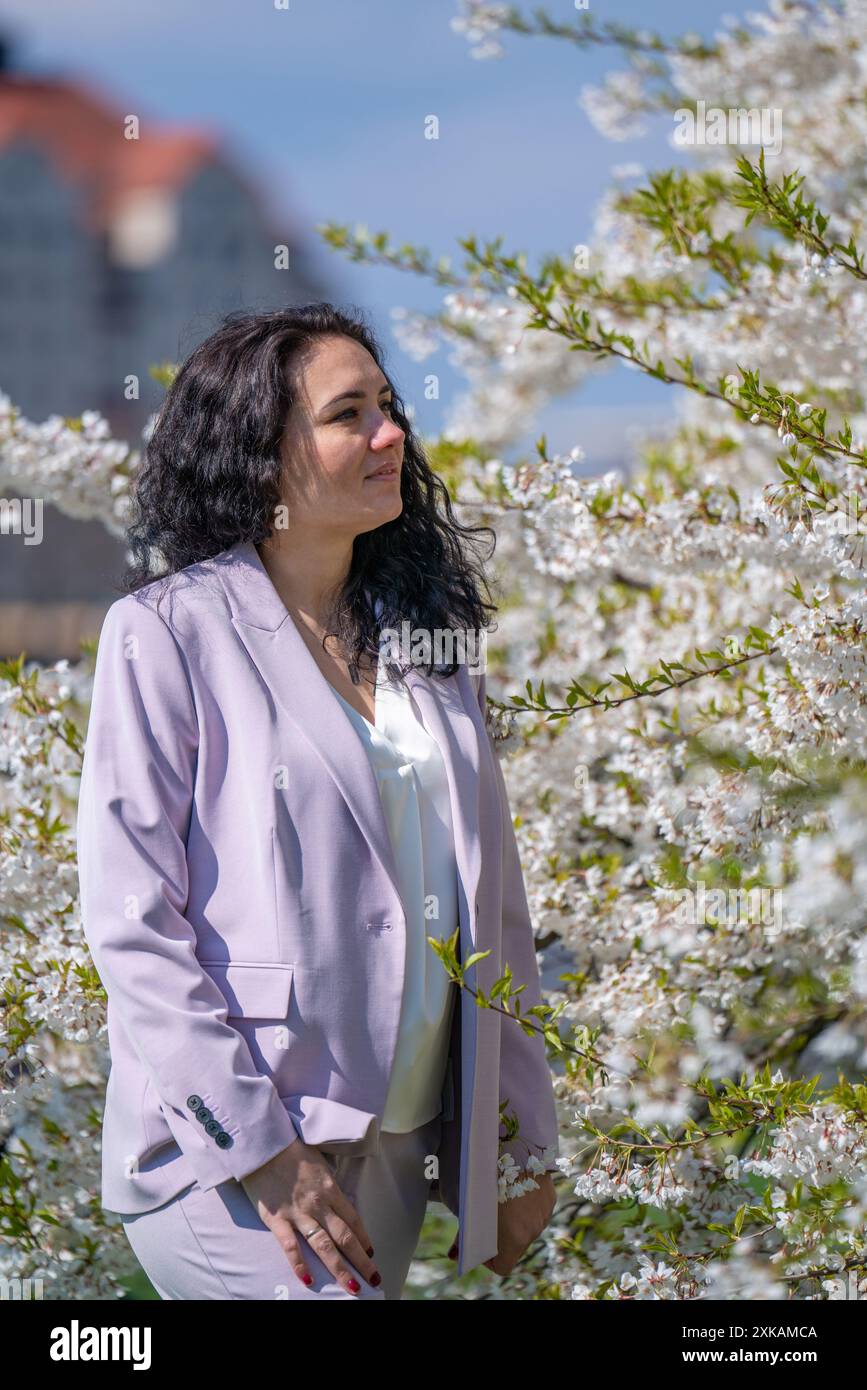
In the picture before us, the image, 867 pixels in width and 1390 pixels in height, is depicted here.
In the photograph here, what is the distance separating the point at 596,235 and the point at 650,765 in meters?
2.62

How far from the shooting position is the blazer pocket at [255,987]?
5.27 feet

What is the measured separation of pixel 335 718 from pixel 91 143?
4293 cm

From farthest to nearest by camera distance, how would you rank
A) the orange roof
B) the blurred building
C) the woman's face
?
the orange roof, the blurred building, the woman's face

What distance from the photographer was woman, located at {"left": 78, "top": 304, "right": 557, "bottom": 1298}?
5.19 feet

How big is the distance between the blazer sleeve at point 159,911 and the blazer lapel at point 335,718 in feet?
0.41

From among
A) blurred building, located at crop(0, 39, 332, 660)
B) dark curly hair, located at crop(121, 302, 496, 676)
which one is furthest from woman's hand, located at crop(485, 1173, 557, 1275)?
blurred building, located at crop(0, 39, 332, 660)

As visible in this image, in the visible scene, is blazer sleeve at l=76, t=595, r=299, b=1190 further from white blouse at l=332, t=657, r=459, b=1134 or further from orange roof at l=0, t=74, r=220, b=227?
orange roof at l=0, t=74, r=220, b=227

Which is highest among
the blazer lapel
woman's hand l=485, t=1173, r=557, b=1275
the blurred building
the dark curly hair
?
the blurred building

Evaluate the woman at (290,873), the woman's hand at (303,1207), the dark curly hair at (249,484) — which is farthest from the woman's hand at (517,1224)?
the dark curly hair at (249,484)

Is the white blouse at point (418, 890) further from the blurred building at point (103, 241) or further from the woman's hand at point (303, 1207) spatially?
the blurred building at point (103, 241)

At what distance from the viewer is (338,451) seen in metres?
1.86

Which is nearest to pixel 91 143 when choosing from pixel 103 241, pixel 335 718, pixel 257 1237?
pixel 103 241

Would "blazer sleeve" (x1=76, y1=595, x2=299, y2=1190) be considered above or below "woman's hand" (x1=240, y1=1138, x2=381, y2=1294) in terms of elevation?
above

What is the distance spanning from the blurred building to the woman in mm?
34141
